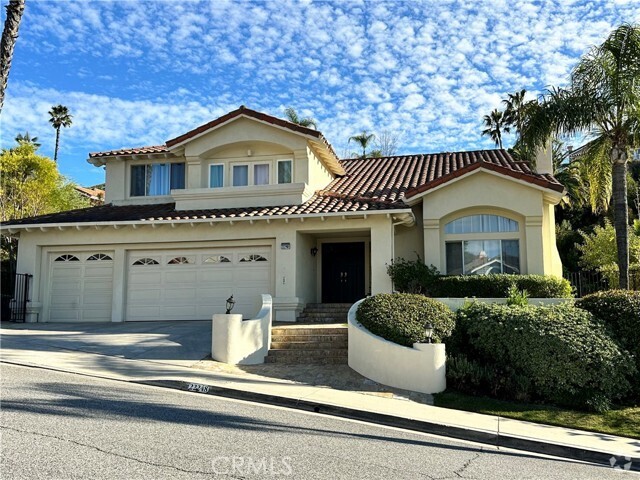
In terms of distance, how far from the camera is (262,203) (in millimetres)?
17500

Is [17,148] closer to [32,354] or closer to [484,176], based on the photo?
[32,354]

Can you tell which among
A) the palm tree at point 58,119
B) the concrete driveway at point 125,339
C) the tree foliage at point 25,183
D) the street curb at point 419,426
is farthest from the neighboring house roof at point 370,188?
the palm tree at point 58,119

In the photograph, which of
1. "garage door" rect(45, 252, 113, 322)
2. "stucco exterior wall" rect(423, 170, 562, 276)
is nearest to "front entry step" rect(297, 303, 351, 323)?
Answer: "stucco exterior wall" rect(423, 170, 562, 276)

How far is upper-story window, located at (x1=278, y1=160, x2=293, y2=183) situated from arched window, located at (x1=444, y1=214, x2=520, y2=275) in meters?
5.47

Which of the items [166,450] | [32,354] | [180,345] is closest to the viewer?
[166,450]

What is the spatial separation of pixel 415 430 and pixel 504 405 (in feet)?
8.29

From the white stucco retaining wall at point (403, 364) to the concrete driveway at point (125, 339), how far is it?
3749 mm

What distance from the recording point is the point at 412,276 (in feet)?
49.6

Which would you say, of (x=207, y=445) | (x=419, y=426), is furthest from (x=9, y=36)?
(x=419, y=426)

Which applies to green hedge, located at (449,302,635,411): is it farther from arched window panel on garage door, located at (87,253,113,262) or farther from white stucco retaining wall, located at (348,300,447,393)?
arched window panel on garage door, located at (87,253,113,262)

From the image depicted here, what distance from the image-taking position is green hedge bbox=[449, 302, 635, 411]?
976 centimetres

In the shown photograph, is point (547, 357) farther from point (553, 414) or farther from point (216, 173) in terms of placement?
point (216, 173)

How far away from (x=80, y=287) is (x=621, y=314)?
15.9 metres

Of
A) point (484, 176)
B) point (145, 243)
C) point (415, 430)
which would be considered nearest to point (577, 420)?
point (415, 430)
